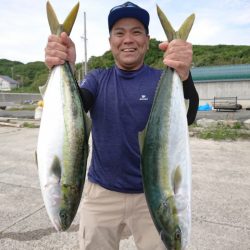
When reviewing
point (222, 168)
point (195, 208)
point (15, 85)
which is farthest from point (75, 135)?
point (15, 85)

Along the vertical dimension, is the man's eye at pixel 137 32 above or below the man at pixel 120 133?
above

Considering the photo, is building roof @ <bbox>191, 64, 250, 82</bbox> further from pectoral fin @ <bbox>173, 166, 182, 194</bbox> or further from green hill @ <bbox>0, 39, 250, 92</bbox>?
pectoral fin @ <bbox>173, 166, 182, 194</bbox>

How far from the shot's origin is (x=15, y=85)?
96875 mm

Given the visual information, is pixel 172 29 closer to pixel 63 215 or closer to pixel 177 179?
pixel 177 179

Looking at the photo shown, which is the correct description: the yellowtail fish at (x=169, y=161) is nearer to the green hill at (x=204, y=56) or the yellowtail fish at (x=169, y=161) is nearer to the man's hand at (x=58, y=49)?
the man's hand at (x=58, y=49)

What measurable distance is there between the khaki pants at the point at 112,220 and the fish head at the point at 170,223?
0.60 meters

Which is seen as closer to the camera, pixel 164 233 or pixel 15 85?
pixel 164 233

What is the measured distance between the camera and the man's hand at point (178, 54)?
6.10 feet

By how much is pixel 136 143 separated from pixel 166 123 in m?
0.49

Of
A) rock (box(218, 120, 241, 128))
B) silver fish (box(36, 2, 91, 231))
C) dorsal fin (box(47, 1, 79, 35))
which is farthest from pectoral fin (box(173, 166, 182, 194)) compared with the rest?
rock (box(218, 120, 241, 128))

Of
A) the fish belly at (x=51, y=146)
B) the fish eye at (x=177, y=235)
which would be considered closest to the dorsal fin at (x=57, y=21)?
the fish belly at (x=51, y=146)

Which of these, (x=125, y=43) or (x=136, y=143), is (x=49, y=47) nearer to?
(x=125, y=43)

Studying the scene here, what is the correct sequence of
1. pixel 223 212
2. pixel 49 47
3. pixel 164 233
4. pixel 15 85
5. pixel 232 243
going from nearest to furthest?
pixel 164 233, pixel 49 47, pixel 232 243, pixel 223 212, pixel 15 85

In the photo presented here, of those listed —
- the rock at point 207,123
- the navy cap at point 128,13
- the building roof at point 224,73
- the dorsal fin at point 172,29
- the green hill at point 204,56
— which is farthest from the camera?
the green hill at point 204,56
